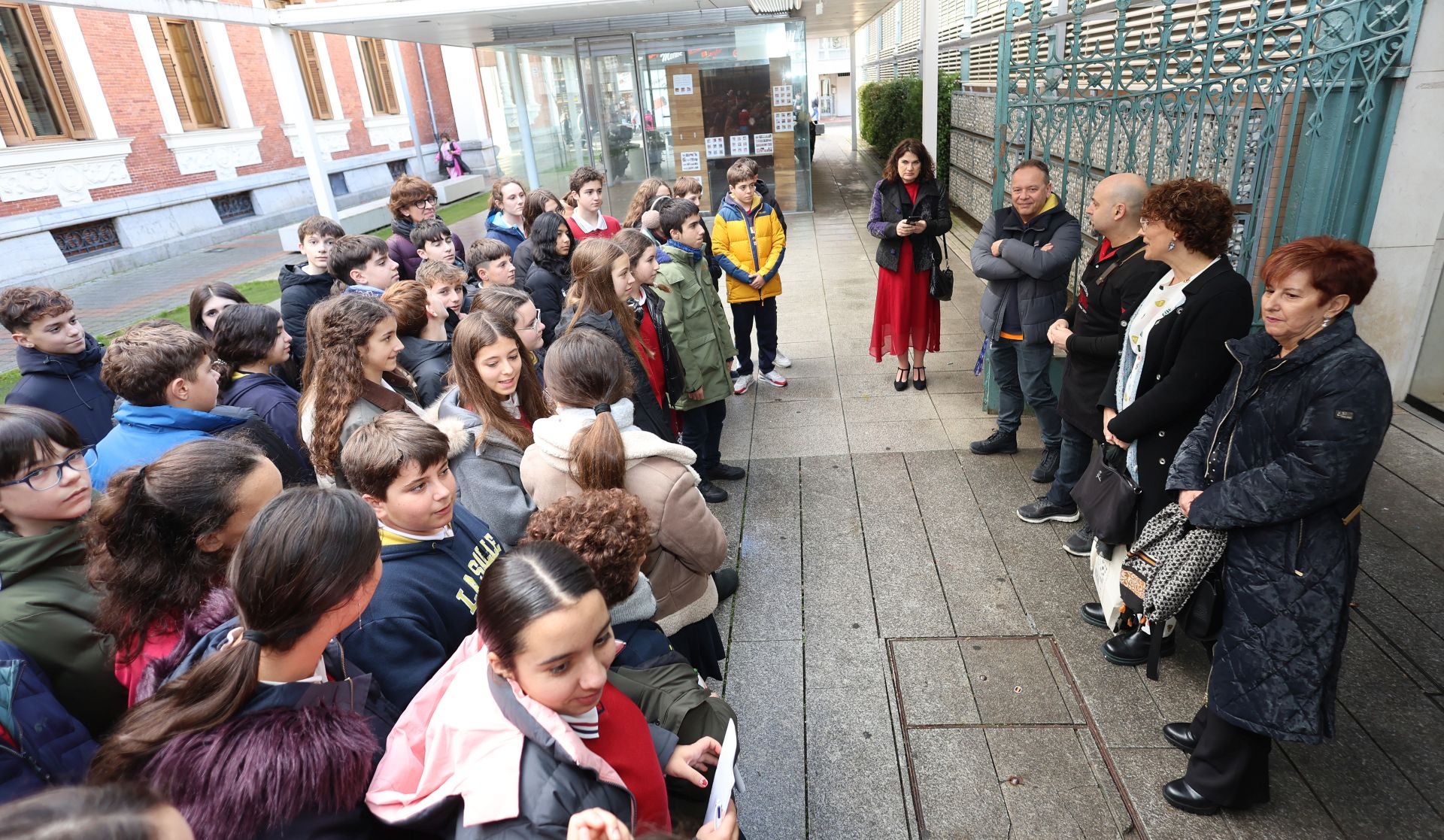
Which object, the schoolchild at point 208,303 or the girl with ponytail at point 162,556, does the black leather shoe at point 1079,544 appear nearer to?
the girl with ponytail at point 162,556

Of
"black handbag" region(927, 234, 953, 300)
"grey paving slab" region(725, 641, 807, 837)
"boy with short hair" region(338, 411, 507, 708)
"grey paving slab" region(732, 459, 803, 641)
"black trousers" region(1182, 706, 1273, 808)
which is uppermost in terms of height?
"boy with short hair" region(338, 411, 507, 708)

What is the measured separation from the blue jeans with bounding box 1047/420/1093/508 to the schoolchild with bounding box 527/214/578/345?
300cm

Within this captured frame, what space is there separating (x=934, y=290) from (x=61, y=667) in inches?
205

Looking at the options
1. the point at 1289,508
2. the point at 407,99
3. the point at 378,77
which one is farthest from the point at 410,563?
the point at 378,77

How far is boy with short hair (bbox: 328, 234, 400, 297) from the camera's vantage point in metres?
4.18

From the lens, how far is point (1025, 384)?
14.7 ft

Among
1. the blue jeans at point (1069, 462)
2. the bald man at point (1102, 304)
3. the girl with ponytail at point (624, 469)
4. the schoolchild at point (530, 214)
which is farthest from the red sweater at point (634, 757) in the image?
the schoolchild at point (530, 214)

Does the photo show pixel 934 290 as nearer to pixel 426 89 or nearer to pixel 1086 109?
pixel 1086 109

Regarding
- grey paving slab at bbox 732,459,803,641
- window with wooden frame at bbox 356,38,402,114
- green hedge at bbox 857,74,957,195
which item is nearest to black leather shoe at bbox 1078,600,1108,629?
grey paving slab at bbox 732,459,803,641

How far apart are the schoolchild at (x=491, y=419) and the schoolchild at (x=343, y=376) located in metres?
0.25

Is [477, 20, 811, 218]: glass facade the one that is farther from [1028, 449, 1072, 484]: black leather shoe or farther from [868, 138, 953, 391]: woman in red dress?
[1028, 449, 1072, 484]: black leather shoe

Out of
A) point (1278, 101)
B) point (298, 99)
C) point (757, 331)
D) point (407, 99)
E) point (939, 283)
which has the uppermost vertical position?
point (407, 99)

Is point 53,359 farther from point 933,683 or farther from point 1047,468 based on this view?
point 1047,468

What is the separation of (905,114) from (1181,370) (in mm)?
14652
